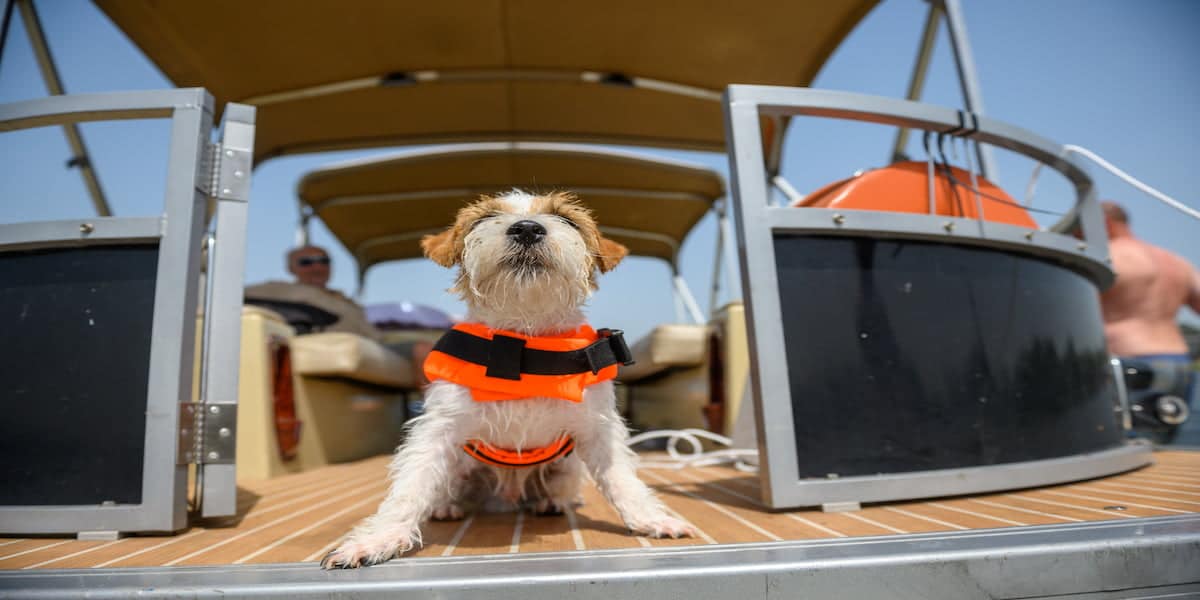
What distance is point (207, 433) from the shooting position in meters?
2.05

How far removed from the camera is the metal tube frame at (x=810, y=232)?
7.00 feet

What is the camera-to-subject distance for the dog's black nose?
1853 mm

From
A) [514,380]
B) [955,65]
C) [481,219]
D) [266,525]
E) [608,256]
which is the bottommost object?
[266,525]

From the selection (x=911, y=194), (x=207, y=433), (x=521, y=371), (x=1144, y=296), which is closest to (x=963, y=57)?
(x=911, y=194)

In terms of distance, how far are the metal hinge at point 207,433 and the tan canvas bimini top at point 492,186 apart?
3.17m

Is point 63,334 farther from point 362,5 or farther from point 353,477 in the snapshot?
point 362,5

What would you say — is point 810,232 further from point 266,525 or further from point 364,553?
point 266,525

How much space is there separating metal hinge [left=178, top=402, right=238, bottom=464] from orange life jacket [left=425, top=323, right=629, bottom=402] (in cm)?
78

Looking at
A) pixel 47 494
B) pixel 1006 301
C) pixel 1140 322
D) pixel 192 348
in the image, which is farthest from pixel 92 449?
pixel 1140 322

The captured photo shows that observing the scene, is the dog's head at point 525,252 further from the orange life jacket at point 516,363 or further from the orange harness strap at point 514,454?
the orange harness strap at point 514,454

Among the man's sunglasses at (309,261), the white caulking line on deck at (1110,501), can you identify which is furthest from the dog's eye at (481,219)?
the man's sunglasses at (309,261)

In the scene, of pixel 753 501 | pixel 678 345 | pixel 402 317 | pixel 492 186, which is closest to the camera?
pixel 753 501

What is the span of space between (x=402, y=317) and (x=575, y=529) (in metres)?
5.48

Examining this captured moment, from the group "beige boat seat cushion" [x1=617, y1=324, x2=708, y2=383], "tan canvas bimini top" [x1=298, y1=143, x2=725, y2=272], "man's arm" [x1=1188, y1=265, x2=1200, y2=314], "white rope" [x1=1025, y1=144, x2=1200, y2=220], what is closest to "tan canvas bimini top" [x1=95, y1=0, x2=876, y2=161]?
"tan canvas bimini top" [x1=298, y1=143, x2=725, y2=272]
